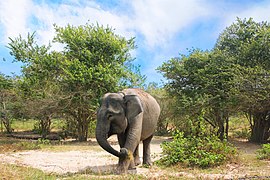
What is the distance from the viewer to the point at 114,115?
7.84m

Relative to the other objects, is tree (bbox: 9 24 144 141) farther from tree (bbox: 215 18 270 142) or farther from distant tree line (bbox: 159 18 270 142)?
tree (bbox: 215 18 270 142)

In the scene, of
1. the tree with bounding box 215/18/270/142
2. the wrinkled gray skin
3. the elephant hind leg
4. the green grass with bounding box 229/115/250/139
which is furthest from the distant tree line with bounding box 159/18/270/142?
the wrinkled gray skin

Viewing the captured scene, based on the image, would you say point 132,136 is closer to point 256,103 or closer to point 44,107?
point 256,103

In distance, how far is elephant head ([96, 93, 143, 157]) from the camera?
24.9ft

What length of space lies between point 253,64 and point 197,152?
1098cm

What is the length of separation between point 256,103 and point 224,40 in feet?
22.5

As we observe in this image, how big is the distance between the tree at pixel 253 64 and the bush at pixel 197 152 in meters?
7.13

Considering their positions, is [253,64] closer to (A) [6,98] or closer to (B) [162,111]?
(B) [162,111]

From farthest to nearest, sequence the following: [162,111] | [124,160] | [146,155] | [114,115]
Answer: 1. [162,111]
2. [146,155]
3. [114,115]
4. [124,160]

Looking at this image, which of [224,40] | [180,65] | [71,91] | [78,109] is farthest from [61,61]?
[224,40]

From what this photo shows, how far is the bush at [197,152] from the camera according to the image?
9156mm

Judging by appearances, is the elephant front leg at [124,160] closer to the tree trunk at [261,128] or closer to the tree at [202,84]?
the tree at [202,84]

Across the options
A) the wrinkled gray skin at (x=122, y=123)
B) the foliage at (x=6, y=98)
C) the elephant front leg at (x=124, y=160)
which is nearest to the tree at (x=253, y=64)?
the wrinkled gray skin at (x=122, y=123)

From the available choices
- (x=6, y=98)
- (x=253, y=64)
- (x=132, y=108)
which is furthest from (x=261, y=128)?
(x=6, y=98)
